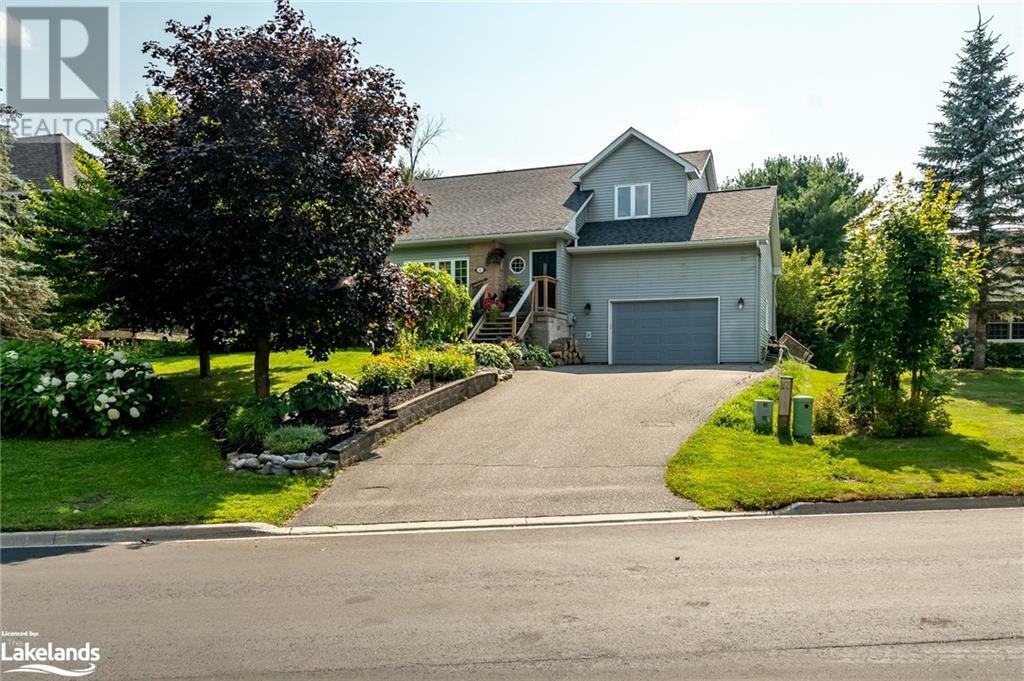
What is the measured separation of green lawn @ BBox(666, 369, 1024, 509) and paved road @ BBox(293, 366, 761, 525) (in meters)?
0.51

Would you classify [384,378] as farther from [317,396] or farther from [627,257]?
[627,257]

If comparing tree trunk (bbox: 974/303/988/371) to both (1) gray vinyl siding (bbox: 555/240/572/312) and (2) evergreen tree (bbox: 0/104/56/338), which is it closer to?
(1) gray vinyl siding (bbox: 555/240/572/312)

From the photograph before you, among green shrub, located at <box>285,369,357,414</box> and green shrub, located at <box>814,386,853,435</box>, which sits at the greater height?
green shrub, located at <box>285,369,357,414</box>

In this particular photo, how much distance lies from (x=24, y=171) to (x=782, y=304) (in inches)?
1388

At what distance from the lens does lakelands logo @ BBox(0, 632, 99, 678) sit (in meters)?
4.37

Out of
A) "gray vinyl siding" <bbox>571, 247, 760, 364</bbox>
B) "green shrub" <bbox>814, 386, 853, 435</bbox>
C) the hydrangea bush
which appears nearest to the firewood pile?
"gray vinyl siding" <bbox>571, 247, 760, 364</bbox>

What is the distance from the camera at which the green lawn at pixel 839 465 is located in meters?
8.81

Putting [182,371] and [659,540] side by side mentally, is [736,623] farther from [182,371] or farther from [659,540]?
[182,371]

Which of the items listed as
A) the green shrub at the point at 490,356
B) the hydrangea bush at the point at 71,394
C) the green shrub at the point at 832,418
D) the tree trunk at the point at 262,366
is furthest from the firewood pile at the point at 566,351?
the hydrangea bush at the point at 71,394

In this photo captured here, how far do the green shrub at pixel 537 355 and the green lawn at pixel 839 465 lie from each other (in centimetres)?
801

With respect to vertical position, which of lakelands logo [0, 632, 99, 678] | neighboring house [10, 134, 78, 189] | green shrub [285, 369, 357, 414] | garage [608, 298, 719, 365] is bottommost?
lakelands logo [0, 632, 99, 678]

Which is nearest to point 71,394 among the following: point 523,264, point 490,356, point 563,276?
point 490,356

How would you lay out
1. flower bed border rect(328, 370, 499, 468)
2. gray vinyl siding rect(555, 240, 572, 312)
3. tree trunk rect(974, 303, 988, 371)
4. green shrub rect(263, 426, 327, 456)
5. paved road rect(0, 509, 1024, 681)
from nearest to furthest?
paved road rect(0, 509, 1024, 681) → green shrub rect(263, 426, 327, 456) → flower bed border rect(328, 370, 499, 468) → gray vinyl siding rect(555, 240, 572, 312) → tree trunk rect(974, 303, 988, 371)

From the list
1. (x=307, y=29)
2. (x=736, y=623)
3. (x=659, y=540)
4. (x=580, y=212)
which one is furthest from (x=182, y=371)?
(x=736, y=623)
